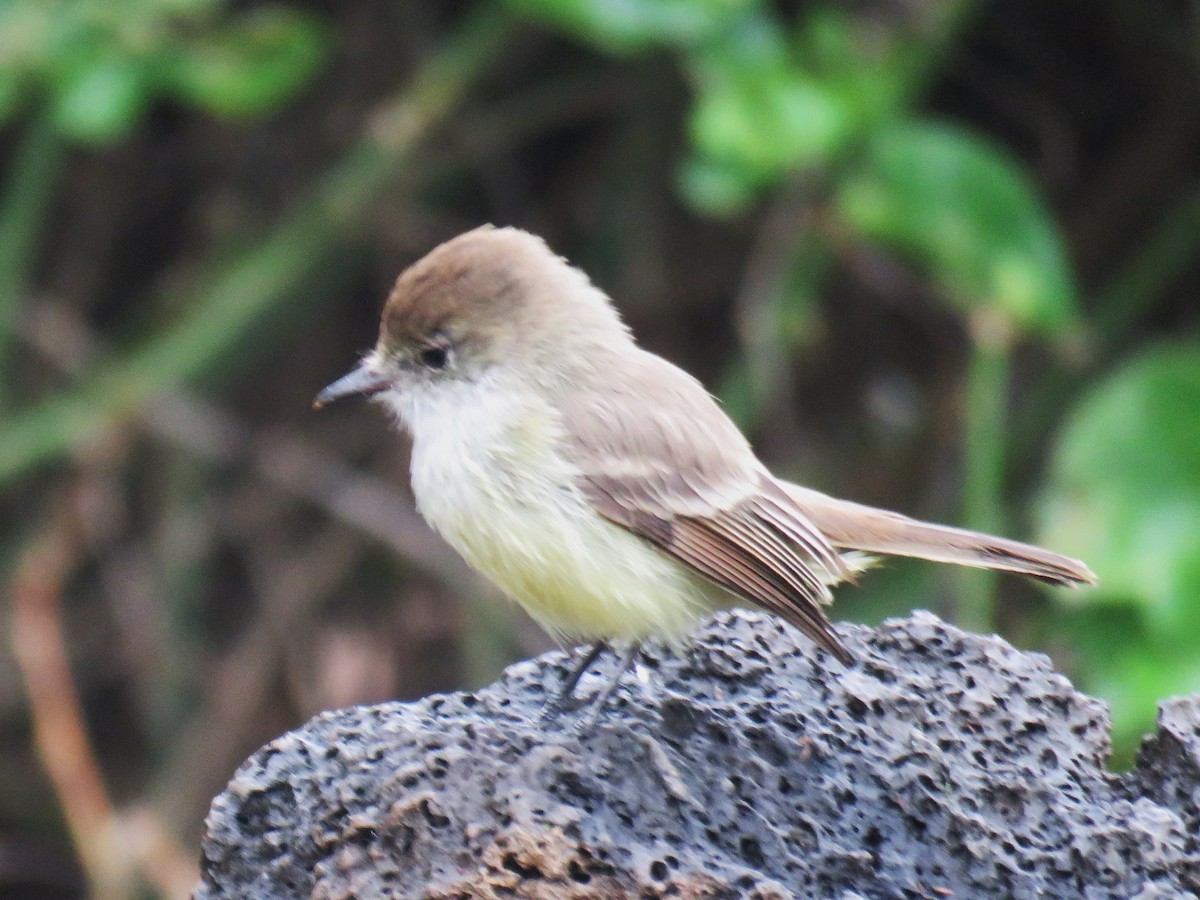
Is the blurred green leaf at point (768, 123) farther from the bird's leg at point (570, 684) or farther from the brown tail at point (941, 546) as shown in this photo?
the bird's leg at point (570, 684)

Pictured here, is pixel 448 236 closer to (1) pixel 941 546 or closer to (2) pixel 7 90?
(2) pixel 7 90

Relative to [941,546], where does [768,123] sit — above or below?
above

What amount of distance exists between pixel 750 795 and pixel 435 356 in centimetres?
124

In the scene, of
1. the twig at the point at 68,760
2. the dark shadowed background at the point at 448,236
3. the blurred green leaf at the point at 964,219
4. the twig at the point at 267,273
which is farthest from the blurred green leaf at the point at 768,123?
the twig at the point at 68,760

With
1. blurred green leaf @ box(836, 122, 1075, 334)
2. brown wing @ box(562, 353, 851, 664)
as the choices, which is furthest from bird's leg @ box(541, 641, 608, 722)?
blurred green leaf @ box(836, 122, 1075, 334)

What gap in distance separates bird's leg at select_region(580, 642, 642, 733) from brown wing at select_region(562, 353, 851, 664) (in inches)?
7.8

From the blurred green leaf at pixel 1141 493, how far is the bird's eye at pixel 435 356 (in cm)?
214

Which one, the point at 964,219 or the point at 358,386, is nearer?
the point at 358,386

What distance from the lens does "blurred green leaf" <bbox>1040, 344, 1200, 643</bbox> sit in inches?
200

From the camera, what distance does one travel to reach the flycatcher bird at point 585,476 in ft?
11.4

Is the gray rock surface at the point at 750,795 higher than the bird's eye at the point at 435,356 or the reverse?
the reverse

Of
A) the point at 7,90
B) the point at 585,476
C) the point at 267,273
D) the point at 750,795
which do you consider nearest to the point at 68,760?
the point at 267,273

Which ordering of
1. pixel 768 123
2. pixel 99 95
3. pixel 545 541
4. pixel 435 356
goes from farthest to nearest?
1. pixel 99 95
2. pixel 768 123
3. pixel 435 356
4. pixel 545 541

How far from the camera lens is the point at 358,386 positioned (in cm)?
387
